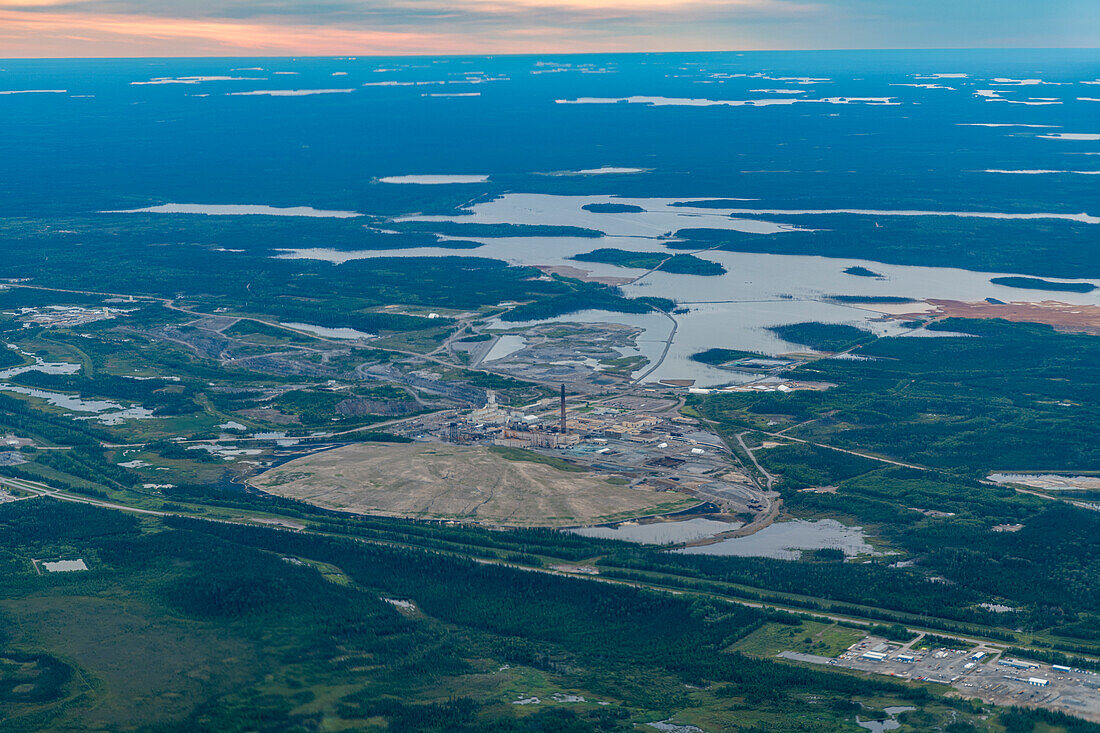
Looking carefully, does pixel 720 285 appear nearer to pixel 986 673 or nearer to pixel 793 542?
pixel 793 542

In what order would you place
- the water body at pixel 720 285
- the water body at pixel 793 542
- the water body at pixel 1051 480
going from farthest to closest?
the water body at pixel 720 285
the water body at pixel 1051 480
the water body at pixel 793 542

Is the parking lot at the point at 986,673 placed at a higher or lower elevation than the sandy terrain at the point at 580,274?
higher

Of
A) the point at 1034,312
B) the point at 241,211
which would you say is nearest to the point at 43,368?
the point at 1034,312

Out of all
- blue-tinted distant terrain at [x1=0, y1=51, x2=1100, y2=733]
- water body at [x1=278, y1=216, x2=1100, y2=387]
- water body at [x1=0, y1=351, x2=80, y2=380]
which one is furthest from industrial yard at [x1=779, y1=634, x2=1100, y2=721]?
water body at [x1=0, y1=351, x2=80, y2=380]

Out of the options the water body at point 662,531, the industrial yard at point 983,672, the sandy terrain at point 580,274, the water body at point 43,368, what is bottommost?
the water body at point 43,368

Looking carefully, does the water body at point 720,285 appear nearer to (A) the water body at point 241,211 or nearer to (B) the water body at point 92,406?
(A) the water body at point 241,211

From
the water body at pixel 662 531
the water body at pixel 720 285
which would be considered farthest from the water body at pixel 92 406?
the water body at pixel 662 531

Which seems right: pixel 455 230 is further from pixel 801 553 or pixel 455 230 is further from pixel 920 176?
pixel 801 553
